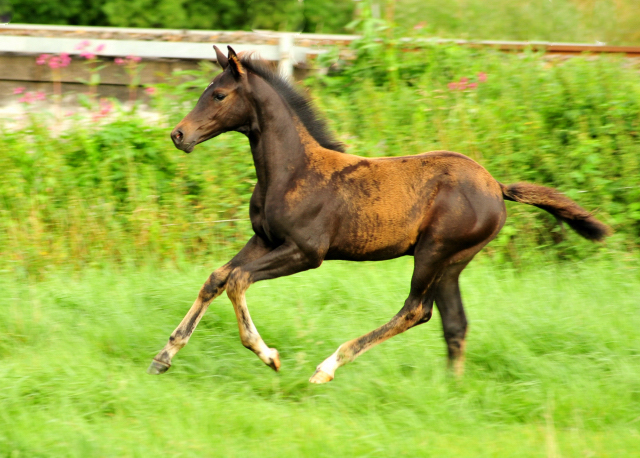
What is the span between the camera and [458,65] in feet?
31.8

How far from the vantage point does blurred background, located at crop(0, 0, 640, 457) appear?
378cm

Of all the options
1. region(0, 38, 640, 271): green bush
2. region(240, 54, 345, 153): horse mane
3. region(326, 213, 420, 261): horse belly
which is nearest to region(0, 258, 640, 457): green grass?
region(326, 213, 420, 261): horse belly

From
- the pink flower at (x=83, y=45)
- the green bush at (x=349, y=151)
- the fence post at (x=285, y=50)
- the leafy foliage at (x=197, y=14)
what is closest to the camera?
the green bush at (x=349, y=151)

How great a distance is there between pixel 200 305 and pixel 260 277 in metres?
0.49

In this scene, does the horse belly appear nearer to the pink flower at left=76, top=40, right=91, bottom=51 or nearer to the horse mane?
the horse mane

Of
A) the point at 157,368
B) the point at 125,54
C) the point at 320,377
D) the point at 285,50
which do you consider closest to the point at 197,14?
the point at 125,54

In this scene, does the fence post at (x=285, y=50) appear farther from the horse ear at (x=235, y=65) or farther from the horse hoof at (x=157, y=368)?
the horse hoof at (x=157, y=368)

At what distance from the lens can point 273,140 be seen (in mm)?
4465

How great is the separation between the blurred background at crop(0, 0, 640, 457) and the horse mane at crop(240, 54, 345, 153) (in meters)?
0.17

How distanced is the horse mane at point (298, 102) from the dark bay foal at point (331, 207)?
0.01m

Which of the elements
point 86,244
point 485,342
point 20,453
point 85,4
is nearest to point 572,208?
point 485,342

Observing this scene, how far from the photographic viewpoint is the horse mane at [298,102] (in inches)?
177

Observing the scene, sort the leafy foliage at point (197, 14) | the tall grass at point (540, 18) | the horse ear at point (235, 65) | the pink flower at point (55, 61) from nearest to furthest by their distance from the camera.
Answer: the horse ear at point (235, 65), the pink flower at point (55, 61), the tall grass at point (540, 18), the leafy foliage at point (197, 14)

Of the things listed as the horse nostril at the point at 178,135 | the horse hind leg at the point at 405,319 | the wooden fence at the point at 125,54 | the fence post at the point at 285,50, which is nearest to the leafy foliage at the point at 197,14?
the wooden fence at the point at 125,54
